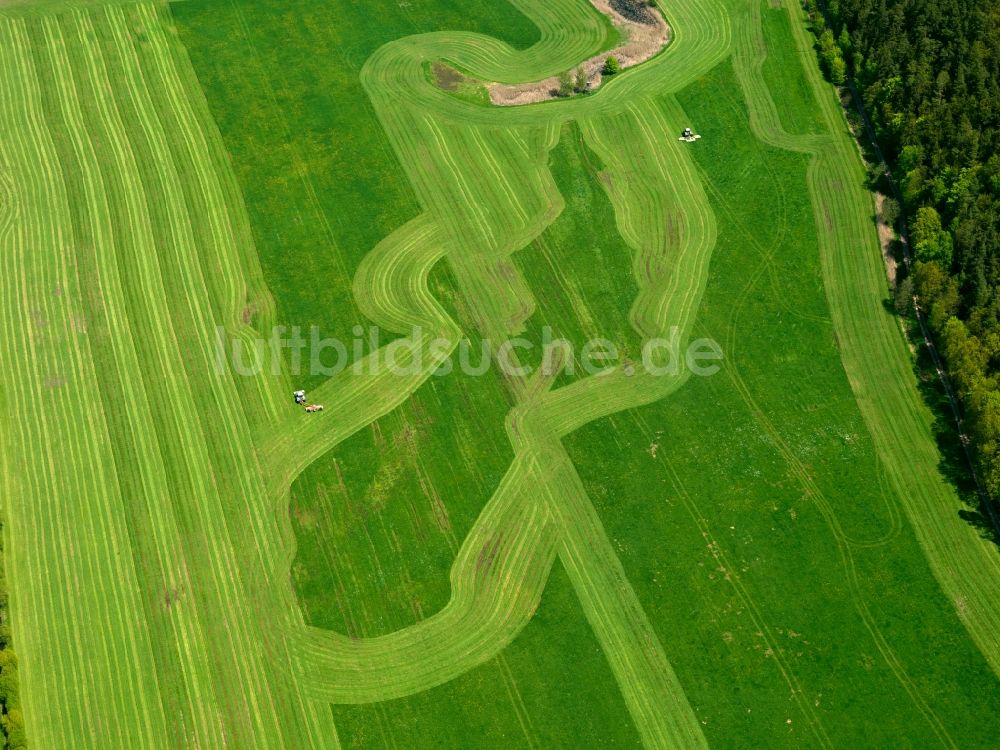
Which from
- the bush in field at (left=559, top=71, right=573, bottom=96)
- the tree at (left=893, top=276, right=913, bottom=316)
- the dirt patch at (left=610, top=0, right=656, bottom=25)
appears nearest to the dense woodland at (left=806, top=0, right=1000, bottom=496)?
the tree at (left=893, top=276, right=913, bottom=316)

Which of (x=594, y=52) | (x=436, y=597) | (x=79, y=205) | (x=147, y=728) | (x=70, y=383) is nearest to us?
(x=147, y=728)

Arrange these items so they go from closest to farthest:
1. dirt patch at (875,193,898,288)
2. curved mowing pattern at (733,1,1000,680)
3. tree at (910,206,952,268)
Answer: curved mowing pattern at (733,1,1000,680)
tree at (910,206,952,268)
dirt patch at (875,193,898,288)

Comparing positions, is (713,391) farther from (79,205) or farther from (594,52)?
(79,205)

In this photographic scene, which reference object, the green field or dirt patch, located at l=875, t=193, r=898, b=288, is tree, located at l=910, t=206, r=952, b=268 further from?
the green field

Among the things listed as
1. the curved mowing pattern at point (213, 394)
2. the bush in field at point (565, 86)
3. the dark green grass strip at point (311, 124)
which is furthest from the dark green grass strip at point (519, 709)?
the bush in field at point (565, 86)

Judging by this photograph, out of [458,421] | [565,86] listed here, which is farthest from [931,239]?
[458,421]

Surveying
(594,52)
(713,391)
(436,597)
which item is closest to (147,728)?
(436,597)

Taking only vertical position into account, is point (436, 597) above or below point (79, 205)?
below
